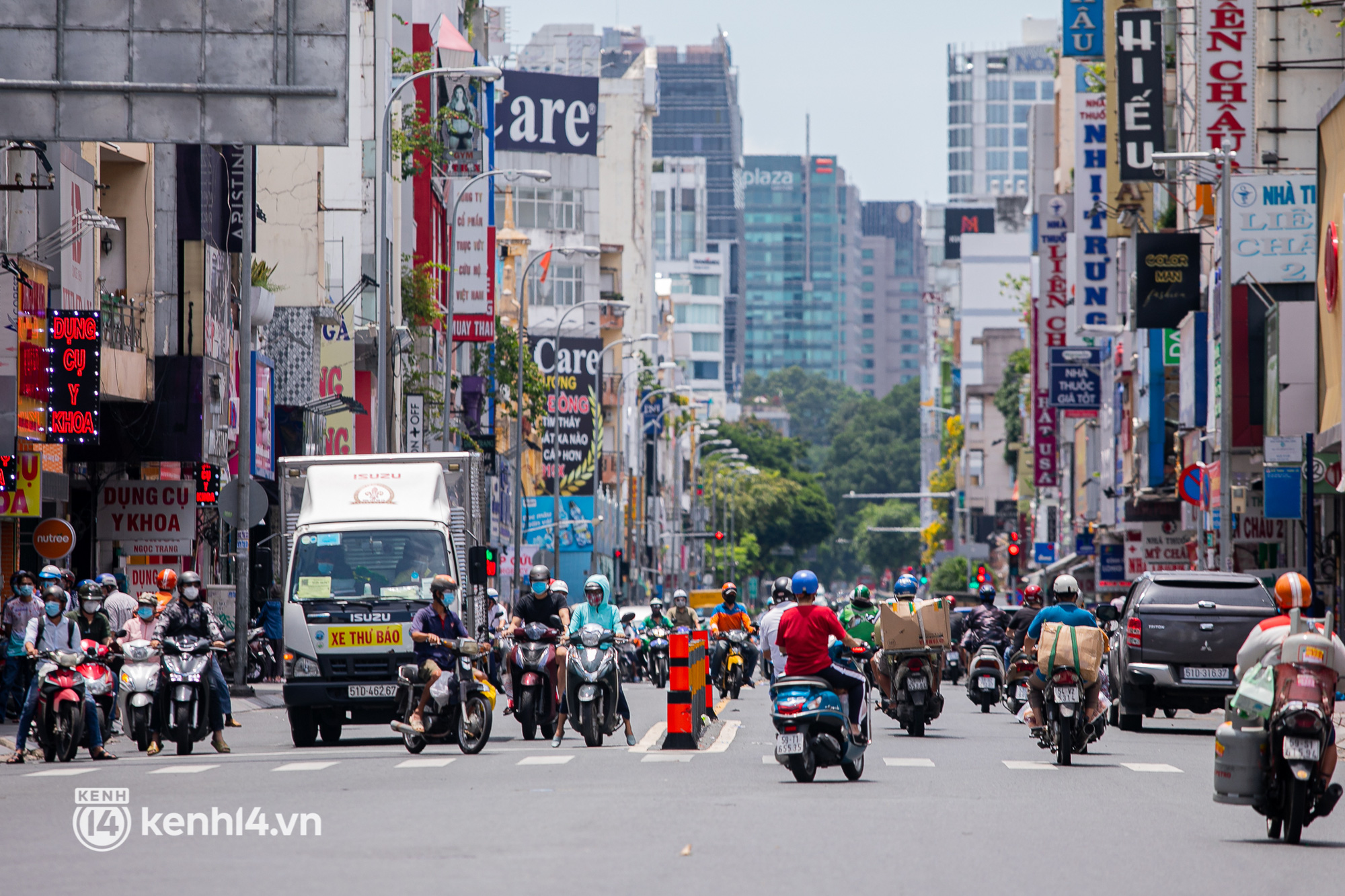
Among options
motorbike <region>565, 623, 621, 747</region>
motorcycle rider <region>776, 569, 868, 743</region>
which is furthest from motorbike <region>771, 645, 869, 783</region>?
motorbike <region>565, 623, 621, 747</region>

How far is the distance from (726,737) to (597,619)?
8.50 feet

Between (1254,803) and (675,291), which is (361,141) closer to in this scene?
(1254,803)

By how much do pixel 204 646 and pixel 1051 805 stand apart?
30.8 ft

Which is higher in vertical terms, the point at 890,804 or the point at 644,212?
the point at 644,212

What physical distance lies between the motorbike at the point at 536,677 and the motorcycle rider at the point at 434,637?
154cm

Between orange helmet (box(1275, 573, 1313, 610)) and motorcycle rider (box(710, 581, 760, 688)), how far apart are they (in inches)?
756

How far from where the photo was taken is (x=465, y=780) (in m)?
17.4

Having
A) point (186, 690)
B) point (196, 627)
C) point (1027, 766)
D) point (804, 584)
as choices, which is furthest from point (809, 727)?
point (186, 690)

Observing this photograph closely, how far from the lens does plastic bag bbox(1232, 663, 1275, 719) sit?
43.6 feet

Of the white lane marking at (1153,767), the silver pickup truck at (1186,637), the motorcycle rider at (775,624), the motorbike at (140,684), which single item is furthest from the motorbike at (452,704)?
the silver pickup truck at (1186,637)

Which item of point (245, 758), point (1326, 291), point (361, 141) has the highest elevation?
point (361, 141)

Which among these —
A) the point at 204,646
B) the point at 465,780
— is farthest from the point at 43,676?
the point at 465,780

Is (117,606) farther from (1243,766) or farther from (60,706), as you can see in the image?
(1243,766)

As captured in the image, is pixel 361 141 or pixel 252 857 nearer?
pixel 252 857
